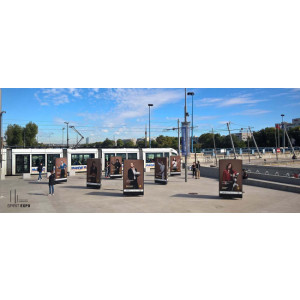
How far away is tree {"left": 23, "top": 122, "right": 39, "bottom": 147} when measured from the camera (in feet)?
219

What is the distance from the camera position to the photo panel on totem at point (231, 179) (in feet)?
45.0

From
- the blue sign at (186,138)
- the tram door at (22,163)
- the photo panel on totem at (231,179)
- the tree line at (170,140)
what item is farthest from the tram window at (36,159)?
the photo panel on totem at (231,179)

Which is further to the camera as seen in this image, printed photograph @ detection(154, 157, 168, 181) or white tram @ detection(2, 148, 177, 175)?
white tram @ detection(2, 148, 177, 175)

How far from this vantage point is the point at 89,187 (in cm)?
1823

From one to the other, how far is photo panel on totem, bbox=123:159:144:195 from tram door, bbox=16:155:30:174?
1674cm

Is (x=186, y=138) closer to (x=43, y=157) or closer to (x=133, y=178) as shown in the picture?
(x=133, y=178)

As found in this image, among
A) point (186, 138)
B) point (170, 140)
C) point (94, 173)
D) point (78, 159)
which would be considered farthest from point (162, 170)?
point (170, 140)

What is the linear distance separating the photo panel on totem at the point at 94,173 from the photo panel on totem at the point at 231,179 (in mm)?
7906

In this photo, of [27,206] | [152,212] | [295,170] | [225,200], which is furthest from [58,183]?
[295,170]

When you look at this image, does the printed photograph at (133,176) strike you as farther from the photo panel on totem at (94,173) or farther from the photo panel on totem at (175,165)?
the photo panel on totem at (175,165)

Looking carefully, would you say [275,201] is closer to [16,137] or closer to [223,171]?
[223,171]

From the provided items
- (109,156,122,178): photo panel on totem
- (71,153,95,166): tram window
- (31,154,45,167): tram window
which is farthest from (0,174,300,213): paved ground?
(71,153,95,166): tram window

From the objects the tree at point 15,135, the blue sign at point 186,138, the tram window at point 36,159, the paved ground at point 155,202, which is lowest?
the paved ground at point 155,202

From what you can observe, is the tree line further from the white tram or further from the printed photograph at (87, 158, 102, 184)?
the printed photograph at (87, 158, 102, 184)
